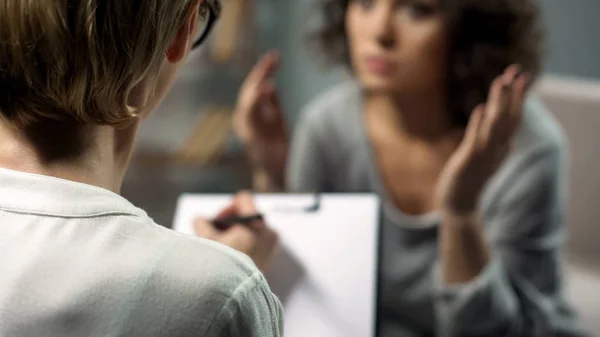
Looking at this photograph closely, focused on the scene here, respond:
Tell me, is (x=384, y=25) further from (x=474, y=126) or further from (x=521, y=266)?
(x=521, y=266)

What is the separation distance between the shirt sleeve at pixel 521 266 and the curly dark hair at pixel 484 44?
0.16 m

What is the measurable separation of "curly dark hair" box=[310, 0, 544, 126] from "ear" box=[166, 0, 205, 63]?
2.72 ft

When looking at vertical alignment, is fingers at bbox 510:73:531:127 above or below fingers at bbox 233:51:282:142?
above

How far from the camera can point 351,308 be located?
1.24m

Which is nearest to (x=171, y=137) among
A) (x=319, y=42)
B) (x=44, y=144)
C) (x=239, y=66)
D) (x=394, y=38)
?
(x=239, y=66)

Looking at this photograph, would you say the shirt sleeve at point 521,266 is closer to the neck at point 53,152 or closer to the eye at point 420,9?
the eye at point 420,9

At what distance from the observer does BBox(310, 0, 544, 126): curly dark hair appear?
4.83ft

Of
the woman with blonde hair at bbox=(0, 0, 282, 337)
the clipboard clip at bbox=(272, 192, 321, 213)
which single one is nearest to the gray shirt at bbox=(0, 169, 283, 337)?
the woman with blonde hair at bbox=(0, 0, 282, 337)

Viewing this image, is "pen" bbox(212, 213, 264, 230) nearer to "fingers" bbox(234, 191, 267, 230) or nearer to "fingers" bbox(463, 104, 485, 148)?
"fingers" bbox(234, 191, 267, 230)

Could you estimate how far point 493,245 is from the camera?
1484mm

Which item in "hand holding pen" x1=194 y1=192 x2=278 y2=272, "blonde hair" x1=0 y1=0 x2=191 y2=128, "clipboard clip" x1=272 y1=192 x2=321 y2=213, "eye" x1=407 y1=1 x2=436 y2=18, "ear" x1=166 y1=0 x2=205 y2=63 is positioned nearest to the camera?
"blonde hair" x1=0 y1=0 x2=191 y2=128

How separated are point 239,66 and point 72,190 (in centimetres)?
128

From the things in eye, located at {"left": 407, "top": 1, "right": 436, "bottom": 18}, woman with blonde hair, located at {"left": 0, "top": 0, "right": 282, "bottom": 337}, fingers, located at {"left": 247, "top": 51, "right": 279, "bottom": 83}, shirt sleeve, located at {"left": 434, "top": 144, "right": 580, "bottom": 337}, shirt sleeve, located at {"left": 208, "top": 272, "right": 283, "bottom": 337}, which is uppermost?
woman with blonde hair, located at {"left": 0, "top": 0, "right": 282, "bottom": 337}

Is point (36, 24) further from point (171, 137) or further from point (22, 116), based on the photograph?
point (171, 137)
